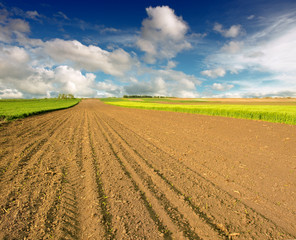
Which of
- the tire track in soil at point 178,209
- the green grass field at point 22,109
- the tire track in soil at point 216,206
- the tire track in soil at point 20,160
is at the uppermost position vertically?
the green grass field at point 22,109

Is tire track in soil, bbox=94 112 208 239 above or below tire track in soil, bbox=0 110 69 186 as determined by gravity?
below

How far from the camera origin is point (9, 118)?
1659cm

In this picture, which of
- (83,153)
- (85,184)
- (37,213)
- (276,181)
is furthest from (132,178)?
(276,181)

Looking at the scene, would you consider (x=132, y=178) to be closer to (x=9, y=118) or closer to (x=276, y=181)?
(x=276, y=181)

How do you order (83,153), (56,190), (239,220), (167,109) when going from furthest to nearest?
(167,109) < (83,153) < (56,190) < (239,220)

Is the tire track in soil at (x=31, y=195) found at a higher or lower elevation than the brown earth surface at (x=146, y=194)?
higher

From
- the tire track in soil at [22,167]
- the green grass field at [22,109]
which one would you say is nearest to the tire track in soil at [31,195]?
the tire track in soil at [22,167]

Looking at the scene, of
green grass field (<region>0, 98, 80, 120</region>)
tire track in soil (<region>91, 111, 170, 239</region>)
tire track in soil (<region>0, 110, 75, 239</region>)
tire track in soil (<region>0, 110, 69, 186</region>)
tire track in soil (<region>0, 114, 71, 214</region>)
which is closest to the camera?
tire track in soil (<region>91, 111, 170, 239</region>)

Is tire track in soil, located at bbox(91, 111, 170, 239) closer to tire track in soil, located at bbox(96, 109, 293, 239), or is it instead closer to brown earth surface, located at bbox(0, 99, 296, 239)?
brown earth surface, located at bbox(0, 99, 296, 239)

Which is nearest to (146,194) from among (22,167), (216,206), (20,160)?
(216,206)

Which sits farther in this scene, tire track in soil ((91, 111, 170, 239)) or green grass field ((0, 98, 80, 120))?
green grass field ((0, 98, 80, 120))

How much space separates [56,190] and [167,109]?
3026 cm

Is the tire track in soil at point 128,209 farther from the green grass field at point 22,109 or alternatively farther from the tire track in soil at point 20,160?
the green grass field at point 22,109

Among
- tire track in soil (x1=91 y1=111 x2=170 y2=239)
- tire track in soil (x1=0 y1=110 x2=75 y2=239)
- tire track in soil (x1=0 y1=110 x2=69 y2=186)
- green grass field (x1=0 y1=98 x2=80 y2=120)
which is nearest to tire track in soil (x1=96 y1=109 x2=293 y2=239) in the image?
tire track in soil (x1=91 y1=111 x2=170 y2=239)
